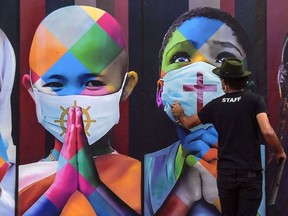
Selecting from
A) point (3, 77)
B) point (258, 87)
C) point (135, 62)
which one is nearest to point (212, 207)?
point (258, 87)

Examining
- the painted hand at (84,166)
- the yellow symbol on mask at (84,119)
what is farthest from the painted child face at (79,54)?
the painted hand at (84,166)

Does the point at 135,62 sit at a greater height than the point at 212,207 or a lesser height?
greater

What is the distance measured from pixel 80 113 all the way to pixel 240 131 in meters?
1.87

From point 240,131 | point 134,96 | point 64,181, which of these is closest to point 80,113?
point 134,96

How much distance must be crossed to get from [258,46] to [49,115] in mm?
2109

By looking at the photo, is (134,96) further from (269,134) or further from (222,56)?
(269,134)

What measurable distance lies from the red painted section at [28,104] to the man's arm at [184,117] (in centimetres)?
130

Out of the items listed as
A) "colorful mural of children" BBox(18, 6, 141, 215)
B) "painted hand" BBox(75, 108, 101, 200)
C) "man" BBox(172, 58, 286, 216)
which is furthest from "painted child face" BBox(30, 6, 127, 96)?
"man" BBox(172, 58, 286, 216)

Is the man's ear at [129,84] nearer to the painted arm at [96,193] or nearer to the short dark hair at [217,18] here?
the short dark hair at [217,18]

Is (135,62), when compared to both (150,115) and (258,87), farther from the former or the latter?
(258,87)

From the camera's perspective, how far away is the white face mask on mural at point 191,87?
180 inches

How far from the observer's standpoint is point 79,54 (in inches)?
183

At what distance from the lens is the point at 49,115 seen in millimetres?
4668

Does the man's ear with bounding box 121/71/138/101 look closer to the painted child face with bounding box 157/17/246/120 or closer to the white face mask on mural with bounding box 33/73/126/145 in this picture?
the white face mask on mural with bounding box 33/73/126/145
